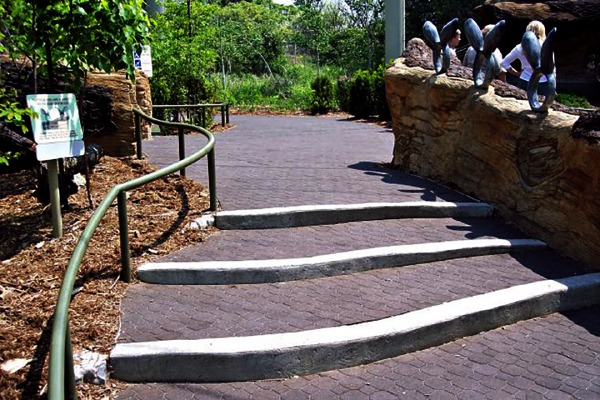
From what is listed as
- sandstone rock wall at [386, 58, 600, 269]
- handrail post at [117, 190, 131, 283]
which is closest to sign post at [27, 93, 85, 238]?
handrail post at [117, 190, 131, 283]

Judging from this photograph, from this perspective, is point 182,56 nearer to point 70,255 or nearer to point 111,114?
point 111,114

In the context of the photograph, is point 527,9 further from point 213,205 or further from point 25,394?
point 25,394

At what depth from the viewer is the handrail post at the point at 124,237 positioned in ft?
14.6

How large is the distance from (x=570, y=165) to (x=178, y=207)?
3.87 metres

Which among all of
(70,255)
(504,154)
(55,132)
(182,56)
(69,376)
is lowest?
(69,376)

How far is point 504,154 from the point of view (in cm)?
639

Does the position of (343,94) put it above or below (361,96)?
above

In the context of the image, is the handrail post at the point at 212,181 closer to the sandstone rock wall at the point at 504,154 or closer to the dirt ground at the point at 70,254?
the dirt ground at the point at 70,254

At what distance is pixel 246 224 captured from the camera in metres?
5.79

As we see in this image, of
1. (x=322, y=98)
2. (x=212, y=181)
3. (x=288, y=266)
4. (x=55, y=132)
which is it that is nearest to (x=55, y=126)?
(x=55, y=132)

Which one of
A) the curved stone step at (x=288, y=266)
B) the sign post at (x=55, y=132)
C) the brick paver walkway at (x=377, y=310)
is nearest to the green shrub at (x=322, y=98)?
the brick paver walkway at (x=377, y=310)

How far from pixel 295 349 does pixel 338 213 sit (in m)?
2.58

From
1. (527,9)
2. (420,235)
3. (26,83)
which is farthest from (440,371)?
(527,9)

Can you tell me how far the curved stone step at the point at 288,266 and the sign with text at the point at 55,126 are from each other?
1.20m
